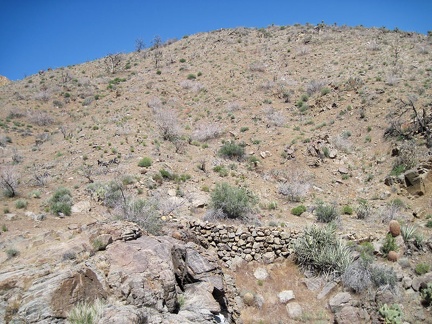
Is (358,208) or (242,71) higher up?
(242,71)

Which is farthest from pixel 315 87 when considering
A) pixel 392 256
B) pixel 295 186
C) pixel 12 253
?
pixel 12 253

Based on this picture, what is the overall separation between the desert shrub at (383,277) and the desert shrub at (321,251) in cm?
69

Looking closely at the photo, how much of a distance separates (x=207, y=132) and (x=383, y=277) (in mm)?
15418

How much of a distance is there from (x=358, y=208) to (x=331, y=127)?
9.39 metres

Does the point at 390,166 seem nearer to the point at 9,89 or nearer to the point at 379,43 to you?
the point at 379,43

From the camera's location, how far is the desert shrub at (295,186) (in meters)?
13.8

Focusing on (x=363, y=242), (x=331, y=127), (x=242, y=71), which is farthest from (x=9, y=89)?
(x=363, y=242)

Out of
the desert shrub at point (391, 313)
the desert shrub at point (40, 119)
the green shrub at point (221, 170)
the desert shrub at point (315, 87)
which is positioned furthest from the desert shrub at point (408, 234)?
the desert shrub at point (40, 119)

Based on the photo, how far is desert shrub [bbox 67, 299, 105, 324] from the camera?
434 cm

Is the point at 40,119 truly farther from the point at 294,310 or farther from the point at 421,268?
the point at 421,268

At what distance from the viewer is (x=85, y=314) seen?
4426 mm

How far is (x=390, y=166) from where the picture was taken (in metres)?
15.4

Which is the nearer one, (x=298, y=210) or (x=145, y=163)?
(x=298, y=210)

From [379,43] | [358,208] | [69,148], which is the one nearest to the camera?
[358,208]
